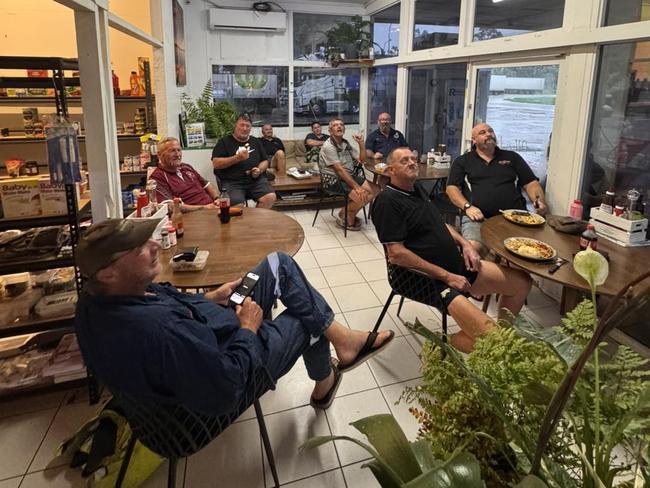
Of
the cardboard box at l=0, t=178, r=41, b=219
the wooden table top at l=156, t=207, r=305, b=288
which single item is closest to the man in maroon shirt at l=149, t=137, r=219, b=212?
the wooden table top at l=156, t=207, r=305, b=288

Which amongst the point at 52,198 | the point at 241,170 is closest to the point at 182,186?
the point at 241,170

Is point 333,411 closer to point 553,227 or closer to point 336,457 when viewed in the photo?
point 336,457

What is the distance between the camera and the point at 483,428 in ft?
2.60

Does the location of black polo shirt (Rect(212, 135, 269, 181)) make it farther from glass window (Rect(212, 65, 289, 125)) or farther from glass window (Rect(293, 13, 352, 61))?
glass window (Rect(293, 13, 352, 61))

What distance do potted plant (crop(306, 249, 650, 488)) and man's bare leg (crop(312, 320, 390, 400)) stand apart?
3.79ft

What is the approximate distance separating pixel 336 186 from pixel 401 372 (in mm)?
2742

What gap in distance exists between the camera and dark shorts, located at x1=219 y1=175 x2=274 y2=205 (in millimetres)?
4453

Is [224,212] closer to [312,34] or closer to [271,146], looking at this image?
[271,146]

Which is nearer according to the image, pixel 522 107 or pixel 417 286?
pixel 417 286

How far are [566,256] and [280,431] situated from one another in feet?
5.54

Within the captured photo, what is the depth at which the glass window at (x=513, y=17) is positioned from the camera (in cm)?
318

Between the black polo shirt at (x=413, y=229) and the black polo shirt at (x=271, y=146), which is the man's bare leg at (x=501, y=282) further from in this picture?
the black polo shirt at (x=271, y=146)

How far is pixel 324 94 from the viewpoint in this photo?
6945 mm

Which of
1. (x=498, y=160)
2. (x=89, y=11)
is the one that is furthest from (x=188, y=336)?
(x=498, y=160)
